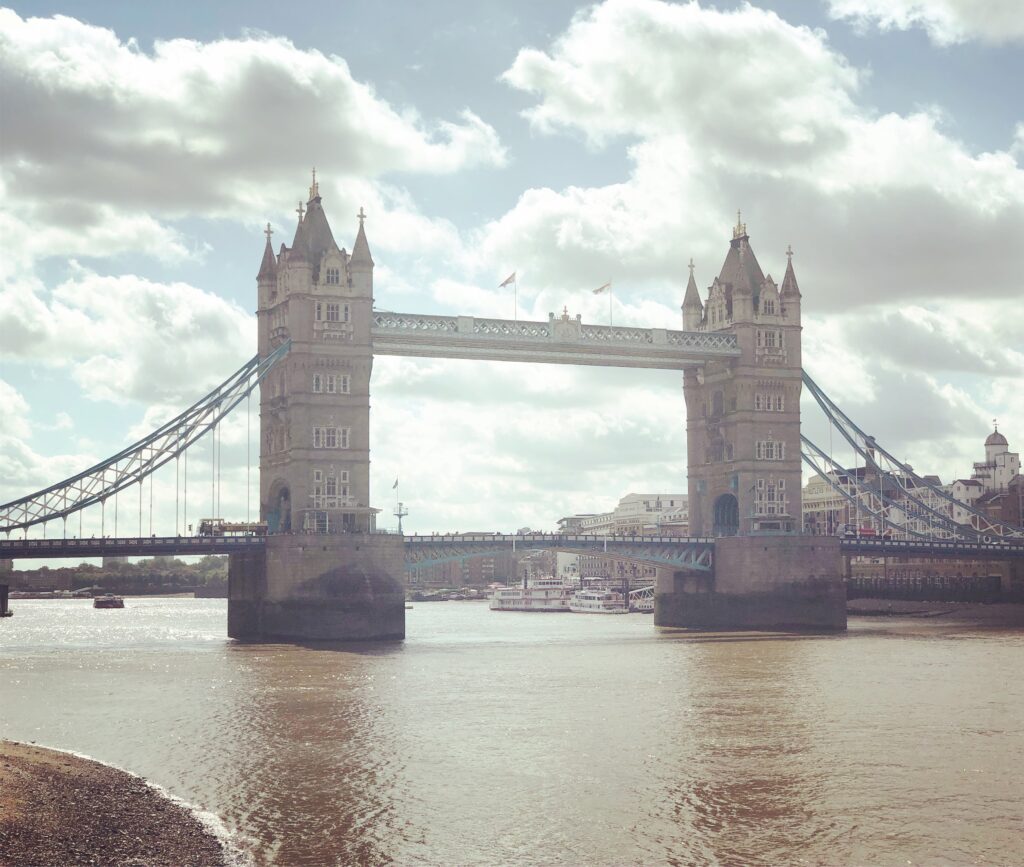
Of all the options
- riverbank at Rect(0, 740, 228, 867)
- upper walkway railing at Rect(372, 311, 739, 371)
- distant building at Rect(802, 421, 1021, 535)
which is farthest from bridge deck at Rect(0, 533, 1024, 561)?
riverbank at Rect(0, 740, 228, 867)

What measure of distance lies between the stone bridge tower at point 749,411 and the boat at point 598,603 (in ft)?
186

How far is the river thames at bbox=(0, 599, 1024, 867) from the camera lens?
29234 millimetres

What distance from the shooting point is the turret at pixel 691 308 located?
110750mm

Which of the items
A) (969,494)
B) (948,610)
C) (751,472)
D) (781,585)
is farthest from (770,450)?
(969,494)

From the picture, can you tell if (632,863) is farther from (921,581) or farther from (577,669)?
(921,581)

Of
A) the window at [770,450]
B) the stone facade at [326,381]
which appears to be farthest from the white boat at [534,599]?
the stone facade at [326,381]

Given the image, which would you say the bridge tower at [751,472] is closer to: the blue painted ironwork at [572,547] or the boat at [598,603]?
the blue painted ironwork at [572,547]

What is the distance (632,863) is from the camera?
89.5 feet

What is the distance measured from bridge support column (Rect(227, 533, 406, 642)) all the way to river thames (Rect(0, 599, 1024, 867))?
7495 mm

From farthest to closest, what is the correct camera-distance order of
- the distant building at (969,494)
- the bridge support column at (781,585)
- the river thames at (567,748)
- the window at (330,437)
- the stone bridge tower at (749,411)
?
the distant building at (969,494), the stone bridge tower at (749,411), the bridge support column at (781,585), the window at (330,437), the river thames at (567,748)

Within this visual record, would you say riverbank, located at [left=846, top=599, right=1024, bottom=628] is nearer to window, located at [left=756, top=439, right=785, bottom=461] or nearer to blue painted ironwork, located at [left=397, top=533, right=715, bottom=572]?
window, located at [left=756, top=439, right=785, bottom=461]

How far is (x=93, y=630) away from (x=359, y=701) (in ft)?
261

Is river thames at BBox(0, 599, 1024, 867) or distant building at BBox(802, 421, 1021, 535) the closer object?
river thames at BBox(0, 599, 1024, 867)

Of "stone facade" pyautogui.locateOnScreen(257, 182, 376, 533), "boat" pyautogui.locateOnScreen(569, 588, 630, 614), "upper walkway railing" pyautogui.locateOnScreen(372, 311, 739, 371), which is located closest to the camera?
"stone facade" pyautogui.locateOnScreen(257, 182, 376, 533)
